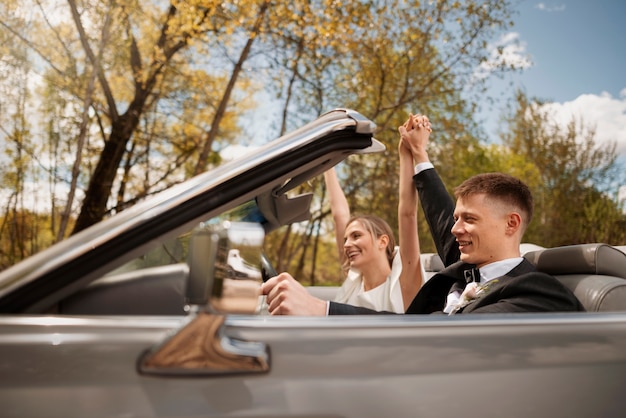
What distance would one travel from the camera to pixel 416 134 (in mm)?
2594

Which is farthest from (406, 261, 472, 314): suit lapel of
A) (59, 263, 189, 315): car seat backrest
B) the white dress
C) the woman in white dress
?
(59, 263, 189, 315): car seat backrest

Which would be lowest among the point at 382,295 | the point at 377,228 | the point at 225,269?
the point at 382,295

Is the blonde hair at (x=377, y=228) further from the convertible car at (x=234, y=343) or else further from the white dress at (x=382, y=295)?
the convertible car at (x=234, y=343)

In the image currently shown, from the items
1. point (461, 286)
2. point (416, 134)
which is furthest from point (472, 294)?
point (416, 134)

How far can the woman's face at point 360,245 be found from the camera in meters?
3.32

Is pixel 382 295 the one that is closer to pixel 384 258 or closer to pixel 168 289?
pixel 384 258

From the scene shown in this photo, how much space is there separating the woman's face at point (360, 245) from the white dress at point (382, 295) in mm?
153

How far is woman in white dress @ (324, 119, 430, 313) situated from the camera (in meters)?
2.88

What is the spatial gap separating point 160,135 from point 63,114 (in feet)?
7.40

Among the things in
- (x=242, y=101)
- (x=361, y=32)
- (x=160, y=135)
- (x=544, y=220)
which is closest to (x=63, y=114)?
(x=160, y=135)

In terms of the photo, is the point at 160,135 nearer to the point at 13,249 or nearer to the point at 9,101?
the point at 9,101

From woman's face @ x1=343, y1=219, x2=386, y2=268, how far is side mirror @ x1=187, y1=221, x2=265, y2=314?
2.28 metres

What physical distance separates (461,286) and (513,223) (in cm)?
32

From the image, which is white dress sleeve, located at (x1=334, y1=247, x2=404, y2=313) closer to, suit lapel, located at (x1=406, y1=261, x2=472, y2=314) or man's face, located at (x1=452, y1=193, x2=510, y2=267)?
suit lapel, located at (x1=406, y1=261, x2=472, y2=314)
